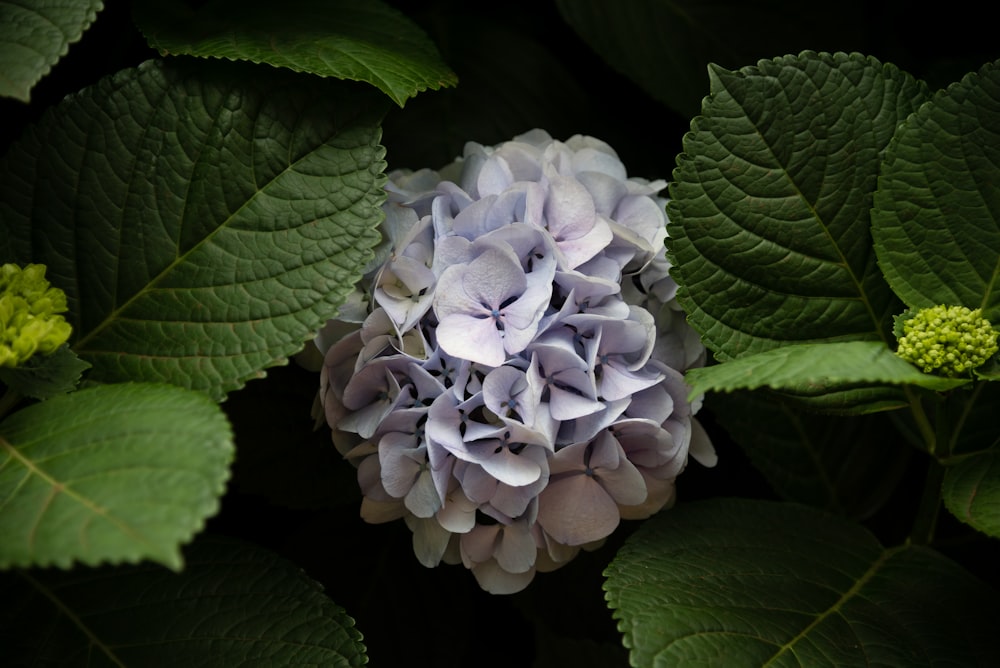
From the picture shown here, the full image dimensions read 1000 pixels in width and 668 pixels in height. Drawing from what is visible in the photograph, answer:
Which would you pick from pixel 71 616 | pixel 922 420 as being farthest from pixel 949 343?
pixel 71 616

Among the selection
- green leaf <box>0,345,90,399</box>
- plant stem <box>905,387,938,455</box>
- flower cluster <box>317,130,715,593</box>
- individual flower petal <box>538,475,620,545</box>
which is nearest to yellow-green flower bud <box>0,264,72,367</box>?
green leaf <box>0,345,90,399</box>

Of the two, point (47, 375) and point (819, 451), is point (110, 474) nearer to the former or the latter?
point (47, 375)

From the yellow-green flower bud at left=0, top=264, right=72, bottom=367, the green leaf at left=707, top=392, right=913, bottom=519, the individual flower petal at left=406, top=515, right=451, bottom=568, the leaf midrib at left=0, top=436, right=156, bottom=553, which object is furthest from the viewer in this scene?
the green leaf at left=707, top=392, right=913, bottom=519

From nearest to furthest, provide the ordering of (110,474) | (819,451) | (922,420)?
(110,474)
(922,420)
(819,451)

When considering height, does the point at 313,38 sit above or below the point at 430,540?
above

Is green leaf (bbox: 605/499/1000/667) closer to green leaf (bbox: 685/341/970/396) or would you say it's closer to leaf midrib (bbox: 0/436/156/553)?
green leaf (bbox: 685/341/970/396)

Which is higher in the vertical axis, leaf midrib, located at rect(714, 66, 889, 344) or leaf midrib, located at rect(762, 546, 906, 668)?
leaf midrib, located at rect(714, 66, 889, 344)

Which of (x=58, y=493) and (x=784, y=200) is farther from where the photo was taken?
(x=784, y=200)
